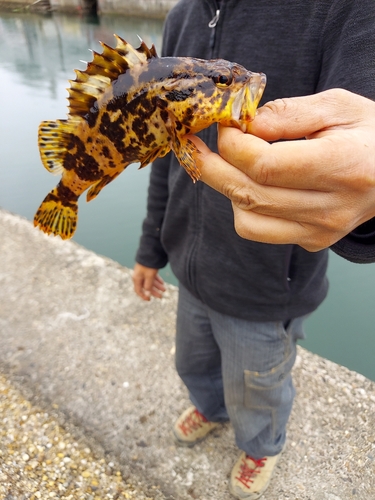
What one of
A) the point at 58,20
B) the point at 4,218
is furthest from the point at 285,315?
the point at 58,20

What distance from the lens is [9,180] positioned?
18.9 ft

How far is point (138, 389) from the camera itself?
2.58 meters

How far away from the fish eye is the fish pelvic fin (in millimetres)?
534

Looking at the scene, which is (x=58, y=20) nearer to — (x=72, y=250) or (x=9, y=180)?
(x=9, y=180)

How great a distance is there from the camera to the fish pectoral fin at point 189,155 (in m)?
1.01

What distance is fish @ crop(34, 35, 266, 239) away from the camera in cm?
104

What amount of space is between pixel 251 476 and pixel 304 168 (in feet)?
6.00

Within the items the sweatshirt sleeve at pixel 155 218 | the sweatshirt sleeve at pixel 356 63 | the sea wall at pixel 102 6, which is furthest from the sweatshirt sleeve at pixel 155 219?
the sea wall at pixel 102 6

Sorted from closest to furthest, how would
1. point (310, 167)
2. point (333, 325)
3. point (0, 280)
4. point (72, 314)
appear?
1. point (310, 167)
2. point (72, 314)
3. point (0, 280)
4. point (333, 325)

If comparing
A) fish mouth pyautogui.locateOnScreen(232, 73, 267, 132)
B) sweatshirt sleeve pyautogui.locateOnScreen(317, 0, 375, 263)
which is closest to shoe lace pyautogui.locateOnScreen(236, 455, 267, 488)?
sweatshirt sleeve pyautogui.locateOnScreen(317, 0, 375, 263)

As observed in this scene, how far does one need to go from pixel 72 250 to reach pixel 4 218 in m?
1.08

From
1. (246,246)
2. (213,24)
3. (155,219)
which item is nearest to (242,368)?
(246,246)

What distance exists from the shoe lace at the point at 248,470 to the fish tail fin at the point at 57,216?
1.54m

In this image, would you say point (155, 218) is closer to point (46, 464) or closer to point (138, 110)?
point (138, 110)
